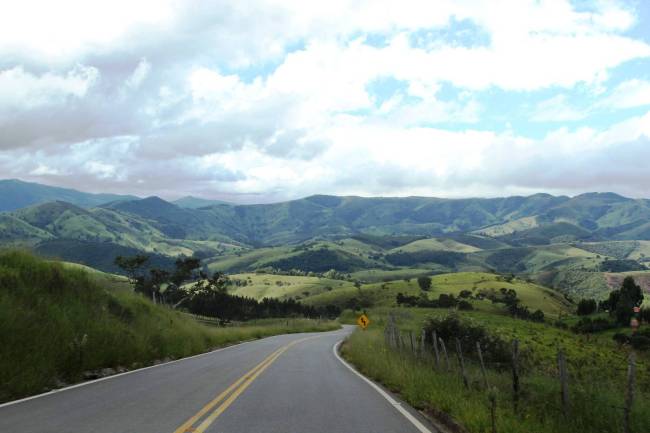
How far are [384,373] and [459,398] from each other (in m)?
6.37

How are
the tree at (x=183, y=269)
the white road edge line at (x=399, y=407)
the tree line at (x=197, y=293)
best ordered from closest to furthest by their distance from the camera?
1. the white road edge line at (x=399, y=407)
2. the tree line at (x=197, y=293)
3. the tree at (x=183, y=269)

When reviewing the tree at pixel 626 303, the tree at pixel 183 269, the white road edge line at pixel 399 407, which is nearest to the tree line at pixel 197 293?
the tree at pixel 183 269

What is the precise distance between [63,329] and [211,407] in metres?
6.41

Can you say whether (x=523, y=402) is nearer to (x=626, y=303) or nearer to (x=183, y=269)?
(x=183, y=269)

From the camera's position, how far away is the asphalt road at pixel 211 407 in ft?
28.9

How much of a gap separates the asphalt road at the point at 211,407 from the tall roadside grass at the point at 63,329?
1.00 metres

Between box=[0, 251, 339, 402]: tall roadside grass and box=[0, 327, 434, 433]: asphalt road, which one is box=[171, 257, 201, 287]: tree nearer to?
box=[0, 251, 339, 402]: tall roadside grass

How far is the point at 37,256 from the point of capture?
18547mm

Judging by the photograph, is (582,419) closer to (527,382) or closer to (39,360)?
(527,382)

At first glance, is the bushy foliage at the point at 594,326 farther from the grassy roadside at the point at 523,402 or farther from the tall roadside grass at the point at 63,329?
the grassy roadside at the point at 523,402

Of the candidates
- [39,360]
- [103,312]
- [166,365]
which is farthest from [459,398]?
[103,312]

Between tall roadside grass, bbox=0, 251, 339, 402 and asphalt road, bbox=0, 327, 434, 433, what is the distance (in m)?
1.00

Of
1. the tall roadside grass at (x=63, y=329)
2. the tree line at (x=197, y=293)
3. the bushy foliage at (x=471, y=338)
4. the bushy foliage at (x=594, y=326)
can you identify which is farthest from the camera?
the bushy foliage at (x=594, y=326)

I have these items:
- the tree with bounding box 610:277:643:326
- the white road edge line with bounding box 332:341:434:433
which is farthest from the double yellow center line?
the tree with bounding box 610:277:643:326
